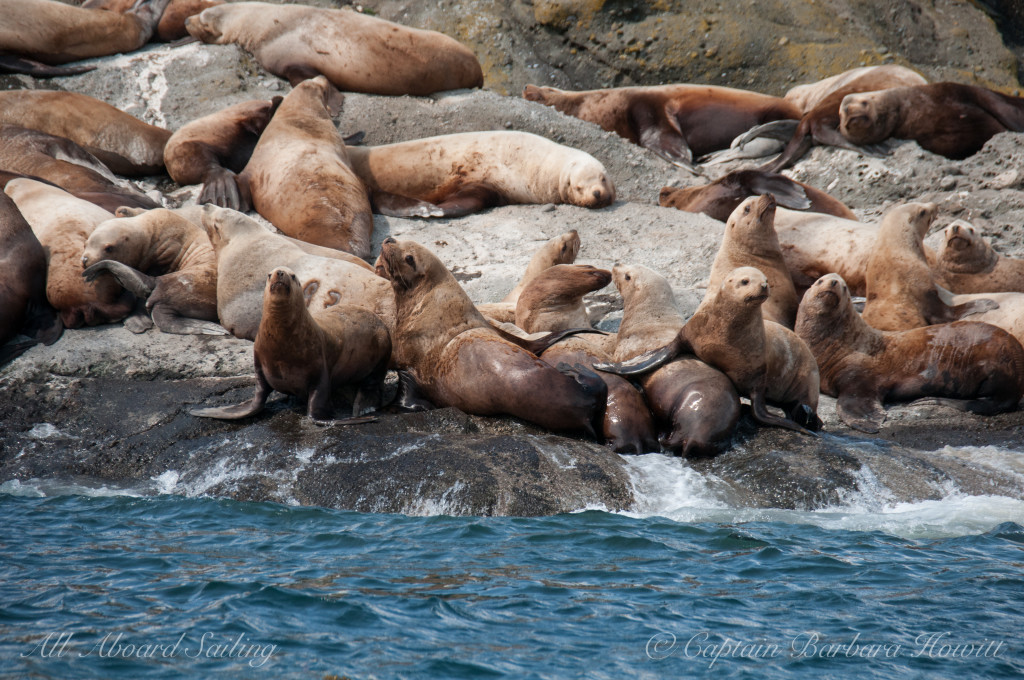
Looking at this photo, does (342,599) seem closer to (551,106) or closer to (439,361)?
(439,361)

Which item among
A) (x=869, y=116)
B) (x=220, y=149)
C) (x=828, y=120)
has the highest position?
(x=869, y=116)

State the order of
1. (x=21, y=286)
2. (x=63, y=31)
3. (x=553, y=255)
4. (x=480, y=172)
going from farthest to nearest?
(x=63, y=31) < (x=480, y=172) < (x=553, y=255) < (x=21, y=286)

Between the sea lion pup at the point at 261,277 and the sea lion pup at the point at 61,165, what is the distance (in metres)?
2.16

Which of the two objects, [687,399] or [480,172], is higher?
[687,399]

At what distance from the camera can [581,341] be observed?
284 inches

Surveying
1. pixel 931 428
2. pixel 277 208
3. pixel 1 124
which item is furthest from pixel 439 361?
pixel 1 124

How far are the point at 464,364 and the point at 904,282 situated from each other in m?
4.08

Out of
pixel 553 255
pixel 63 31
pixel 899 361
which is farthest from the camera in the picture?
pixel 63 31

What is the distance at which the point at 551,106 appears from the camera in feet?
46.2

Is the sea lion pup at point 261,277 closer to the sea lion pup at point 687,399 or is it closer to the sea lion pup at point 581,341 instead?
the sea lion pup at point 581,341

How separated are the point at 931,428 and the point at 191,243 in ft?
19.4

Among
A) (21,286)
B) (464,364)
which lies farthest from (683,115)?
(21,286)

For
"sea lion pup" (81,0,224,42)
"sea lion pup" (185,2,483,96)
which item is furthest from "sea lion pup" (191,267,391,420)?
"sea lion pup" (81,0,224,42)

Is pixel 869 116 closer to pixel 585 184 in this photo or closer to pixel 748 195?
pixel 748 195
